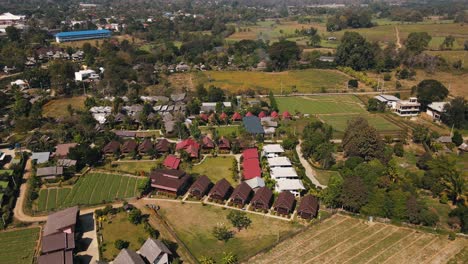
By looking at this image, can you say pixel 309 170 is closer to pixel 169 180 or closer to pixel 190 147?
pixel 190 147

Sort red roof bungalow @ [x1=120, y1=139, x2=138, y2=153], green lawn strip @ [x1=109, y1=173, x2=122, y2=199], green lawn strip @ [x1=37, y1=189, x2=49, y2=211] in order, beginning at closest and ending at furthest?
green lawn strip @ [x1=37, y1=189, x2=49, y2=211]
green lawn strip @ [x1=109, y1=173, x2=122, y2=199]
red roof bungalow @ [x1=120, y1=139, x2=138, y2=153]

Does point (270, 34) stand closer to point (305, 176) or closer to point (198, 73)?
point (198, 73)

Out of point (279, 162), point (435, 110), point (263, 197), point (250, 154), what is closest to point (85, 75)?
point (250, 154)

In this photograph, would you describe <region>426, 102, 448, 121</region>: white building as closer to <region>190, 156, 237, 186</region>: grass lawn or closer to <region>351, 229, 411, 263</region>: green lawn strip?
<region>351, 229, 411, 263</region>: green lawn strip

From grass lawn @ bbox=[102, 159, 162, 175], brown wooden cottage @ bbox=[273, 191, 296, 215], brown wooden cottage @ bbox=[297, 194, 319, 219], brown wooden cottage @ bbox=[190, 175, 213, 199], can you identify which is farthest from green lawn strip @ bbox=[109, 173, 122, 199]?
brown wooden cottage @ bbox=[297, 194, 319, 219]

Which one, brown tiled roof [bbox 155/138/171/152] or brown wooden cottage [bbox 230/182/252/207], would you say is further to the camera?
brown tiled roof [bbox 155/138/171/152]

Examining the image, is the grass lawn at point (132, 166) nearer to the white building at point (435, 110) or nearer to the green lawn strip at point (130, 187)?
the green lawn strip at point (130, 187)
